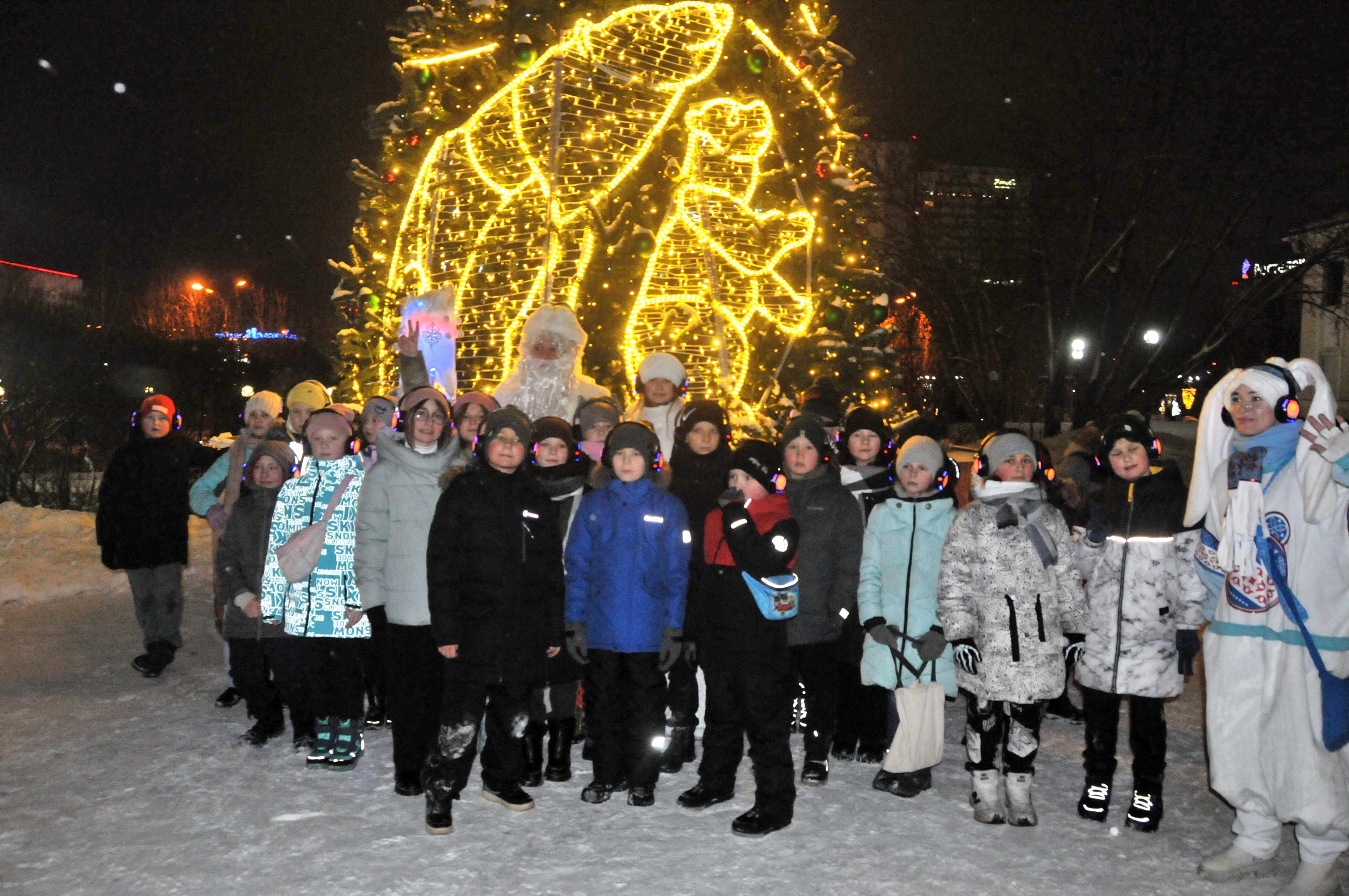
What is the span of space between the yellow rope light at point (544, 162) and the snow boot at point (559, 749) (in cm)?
345

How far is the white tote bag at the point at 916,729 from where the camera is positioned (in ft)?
15.5

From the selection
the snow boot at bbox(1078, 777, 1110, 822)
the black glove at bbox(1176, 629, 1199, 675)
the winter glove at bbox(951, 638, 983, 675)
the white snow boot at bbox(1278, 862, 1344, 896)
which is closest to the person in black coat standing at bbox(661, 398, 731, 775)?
the winter glove at bbox(951, 638, 983, 675)

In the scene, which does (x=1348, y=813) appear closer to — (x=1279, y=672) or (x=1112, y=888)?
(x=1279, y=672)

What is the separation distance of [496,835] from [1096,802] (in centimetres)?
263

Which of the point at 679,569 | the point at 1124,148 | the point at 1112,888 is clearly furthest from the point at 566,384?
the point at 1124,148

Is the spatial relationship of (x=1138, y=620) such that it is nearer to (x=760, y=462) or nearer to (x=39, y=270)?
(x=760, y=462)

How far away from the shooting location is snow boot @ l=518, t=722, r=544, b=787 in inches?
197

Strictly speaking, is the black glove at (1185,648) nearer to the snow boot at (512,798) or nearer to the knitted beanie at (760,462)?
the knitted beanie at (760,462)

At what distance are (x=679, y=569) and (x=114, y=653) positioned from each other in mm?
5249

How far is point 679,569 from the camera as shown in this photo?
4828 millimetres

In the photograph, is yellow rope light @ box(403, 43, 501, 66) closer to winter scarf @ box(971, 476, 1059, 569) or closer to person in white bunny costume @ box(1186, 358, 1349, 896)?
winter scarf @ box(971, 476, 1059, 569)

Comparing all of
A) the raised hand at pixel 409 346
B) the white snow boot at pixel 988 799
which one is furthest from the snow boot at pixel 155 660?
the white snow boot at pixel 988 799

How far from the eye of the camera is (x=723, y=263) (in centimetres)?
830

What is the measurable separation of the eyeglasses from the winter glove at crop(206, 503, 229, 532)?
5.97 feet
